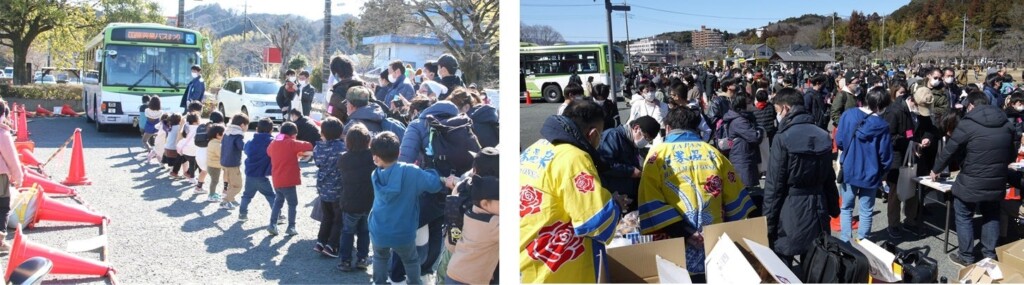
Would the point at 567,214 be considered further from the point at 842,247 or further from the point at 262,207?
the point at 262,207

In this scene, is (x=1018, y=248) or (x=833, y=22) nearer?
(x=1018, y=248)

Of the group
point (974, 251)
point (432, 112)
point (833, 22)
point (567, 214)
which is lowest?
point (974, 251)

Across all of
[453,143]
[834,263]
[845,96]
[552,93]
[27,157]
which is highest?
[552,93]

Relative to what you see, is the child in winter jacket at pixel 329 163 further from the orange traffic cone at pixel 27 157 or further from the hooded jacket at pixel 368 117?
the orange traffic cone at pixel 27 157

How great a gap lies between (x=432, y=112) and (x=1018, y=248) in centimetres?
278

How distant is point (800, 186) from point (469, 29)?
1.75 meters

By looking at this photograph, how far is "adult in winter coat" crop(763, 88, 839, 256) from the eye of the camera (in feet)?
11.4

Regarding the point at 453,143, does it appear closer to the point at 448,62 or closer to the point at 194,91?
the point at 448,62

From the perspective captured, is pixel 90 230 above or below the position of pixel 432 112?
below

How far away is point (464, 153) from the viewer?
3.33m

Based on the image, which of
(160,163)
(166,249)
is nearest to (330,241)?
(166,249)

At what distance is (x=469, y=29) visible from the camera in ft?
11.0

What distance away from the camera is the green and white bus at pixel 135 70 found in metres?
5.73

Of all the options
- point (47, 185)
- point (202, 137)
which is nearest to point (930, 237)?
point (202, 137)
